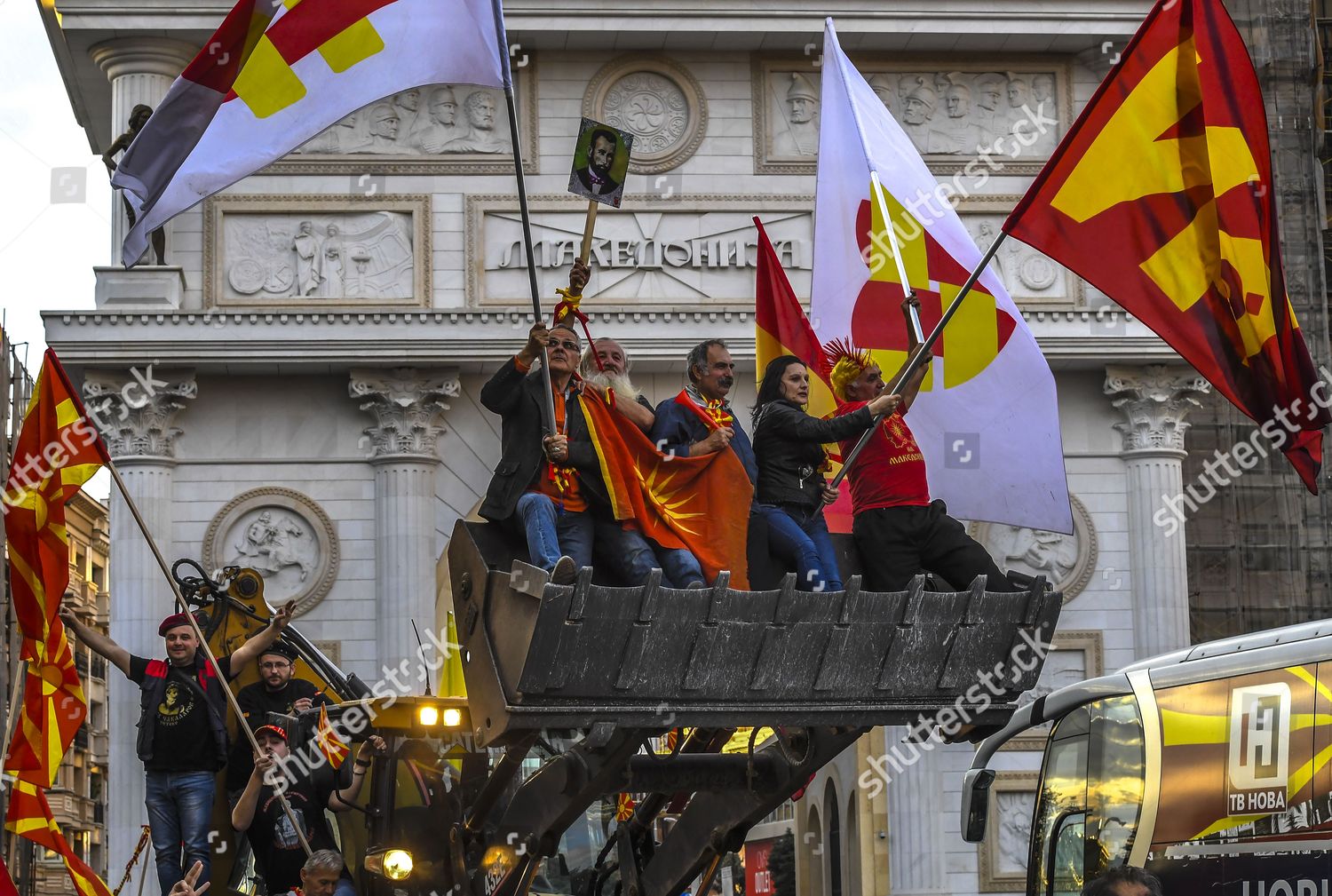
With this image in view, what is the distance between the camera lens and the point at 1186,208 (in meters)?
12.0

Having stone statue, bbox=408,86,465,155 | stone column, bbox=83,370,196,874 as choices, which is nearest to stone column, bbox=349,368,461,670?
stone column, bbox=83,370,196,874

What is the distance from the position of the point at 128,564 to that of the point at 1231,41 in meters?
17.7

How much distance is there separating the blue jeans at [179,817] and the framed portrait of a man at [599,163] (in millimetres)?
5278

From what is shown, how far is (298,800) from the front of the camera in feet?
42.5

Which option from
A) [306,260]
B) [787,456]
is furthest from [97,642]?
[306,260]

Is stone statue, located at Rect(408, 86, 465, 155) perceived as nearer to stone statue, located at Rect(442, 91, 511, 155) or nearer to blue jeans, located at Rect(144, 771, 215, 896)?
stone statue, located at Rect(442, 91, 511, 155)

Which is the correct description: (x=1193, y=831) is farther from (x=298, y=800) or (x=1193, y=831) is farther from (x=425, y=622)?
(x=425, y=622)

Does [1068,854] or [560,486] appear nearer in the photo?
[560,486]

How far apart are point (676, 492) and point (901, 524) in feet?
4.38

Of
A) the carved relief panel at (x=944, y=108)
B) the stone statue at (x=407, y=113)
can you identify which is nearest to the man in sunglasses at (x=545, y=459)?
the stone statue at (x=407, y=113)

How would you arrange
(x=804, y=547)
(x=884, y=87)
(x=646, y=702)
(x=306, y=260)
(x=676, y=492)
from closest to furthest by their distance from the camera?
(x=646, y=702), (x=676, y=492), (x=804, y=547), (x=306, y=260), (x=884, y=87)

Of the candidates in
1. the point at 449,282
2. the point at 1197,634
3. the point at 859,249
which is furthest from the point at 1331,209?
the point at 859,249

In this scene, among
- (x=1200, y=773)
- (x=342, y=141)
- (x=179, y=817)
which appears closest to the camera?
(x=179, y=817)

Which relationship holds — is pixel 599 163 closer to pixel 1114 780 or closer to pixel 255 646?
pixel 255 646
